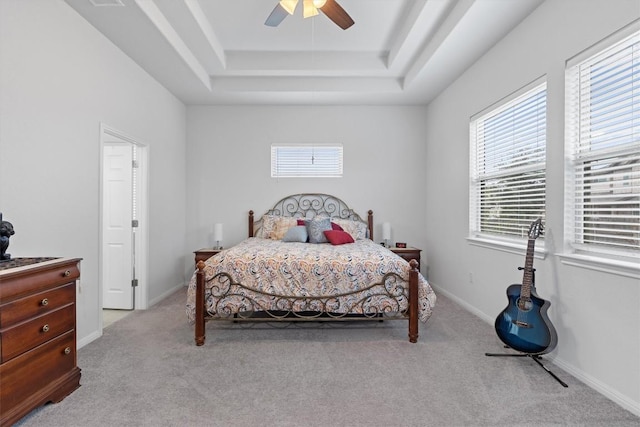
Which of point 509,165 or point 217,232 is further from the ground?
point 509,165

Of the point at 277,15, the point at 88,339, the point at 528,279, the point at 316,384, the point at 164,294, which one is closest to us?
the point at 316,384

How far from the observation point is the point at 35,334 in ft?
5.94

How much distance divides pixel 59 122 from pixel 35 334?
168cm

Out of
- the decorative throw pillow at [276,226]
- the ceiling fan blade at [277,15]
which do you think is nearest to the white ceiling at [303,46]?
the ceiling fan blade at [277,15]

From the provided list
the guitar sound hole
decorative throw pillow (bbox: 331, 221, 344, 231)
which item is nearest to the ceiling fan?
decorative throw pillow (bbox: 331, 221, 344, 231)

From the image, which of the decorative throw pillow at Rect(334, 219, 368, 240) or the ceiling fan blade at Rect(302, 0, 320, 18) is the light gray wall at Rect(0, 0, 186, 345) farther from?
the decorative throw pillow at Rect(334, 219, 368, 240)

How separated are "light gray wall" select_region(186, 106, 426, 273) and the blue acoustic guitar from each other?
8.70 feet

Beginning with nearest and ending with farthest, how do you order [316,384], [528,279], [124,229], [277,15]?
[316,384] < [528,279] < [277,15] < [124,229]

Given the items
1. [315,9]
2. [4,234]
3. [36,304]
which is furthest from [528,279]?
[4,234]

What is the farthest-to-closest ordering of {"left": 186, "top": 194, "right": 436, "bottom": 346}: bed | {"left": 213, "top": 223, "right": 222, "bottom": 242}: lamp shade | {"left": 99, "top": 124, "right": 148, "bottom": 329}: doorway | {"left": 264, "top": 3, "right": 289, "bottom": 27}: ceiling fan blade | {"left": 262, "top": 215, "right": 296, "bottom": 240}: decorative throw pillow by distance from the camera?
{"left": 213, "top": 223, "right": 222, "bottom": 242}: lamp shade
{"left": 262, "top": 215, "right": 296, "bottom": 240}: decorative throw pillow
{"left": 99, "top": 124, "right": 148, "bottom": 329}: doorway
{"left": 186, "top": 194, "right": 436, "bottom": 346}: bed
{"left": 264, "top": 3, "right": 289, "bottom": 27}: ceiling fan blade

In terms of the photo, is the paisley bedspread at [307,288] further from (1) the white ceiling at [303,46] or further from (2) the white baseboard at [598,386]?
(1) the white ceiling at [303,46]

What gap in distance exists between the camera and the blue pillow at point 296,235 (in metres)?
4.19

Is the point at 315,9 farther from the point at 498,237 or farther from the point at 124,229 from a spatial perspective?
the point at 124,229

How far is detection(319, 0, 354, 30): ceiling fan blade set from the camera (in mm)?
2457
